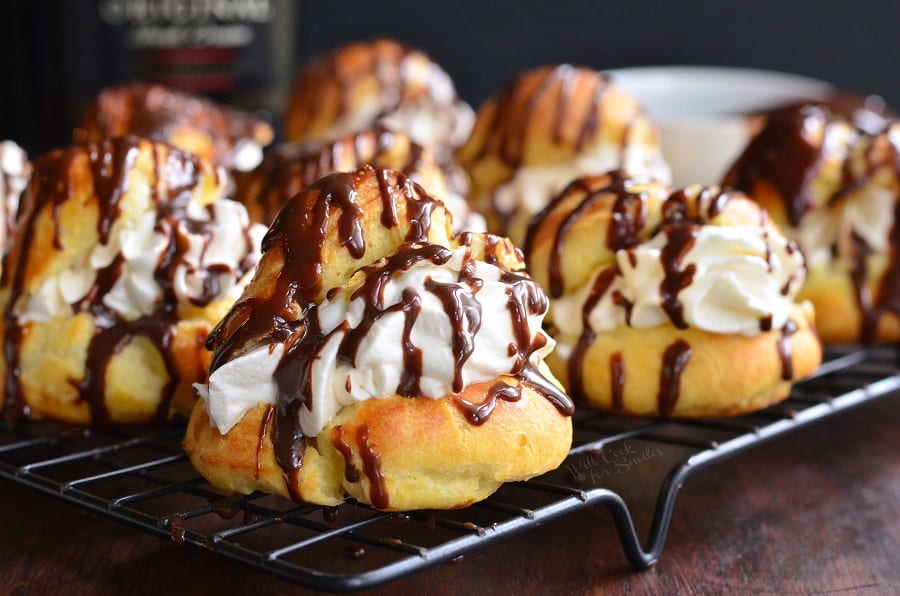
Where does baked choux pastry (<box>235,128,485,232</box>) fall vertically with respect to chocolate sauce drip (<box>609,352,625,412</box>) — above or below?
above

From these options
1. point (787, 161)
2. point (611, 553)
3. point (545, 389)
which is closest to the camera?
point (545, 389)

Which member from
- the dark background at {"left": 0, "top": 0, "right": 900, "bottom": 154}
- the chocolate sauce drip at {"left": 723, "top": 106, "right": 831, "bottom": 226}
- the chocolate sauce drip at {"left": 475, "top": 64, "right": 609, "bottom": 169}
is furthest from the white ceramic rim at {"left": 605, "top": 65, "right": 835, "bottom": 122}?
the chocolate sauce drip at {"left": 723, "top": 106, "right": 831, "bottom": 226}

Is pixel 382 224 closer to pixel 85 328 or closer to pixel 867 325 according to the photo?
pixel 85 328

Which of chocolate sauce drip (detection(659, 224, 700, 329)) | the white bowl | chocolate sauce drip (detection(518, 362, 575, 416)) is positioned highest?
chocolate sauce drip (detection(659, 224, 700, 329))

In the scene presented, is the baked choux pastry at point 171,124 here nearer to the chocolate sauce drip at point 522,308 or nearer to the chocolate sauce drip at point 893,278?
the chocolate sauce drip at point 522,308

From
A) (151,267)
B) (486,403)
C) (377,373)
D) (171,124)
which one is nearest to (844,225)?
(486,403)

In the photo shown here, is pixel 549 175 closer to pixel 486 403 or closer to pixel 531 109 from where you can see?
pixel 531 109

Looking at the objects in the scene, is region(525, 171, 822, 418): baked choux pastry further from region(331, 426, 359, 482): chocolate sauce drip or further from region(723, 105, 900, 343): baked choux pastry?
region(331, 426, 359, 482): chocolate sauce drip
